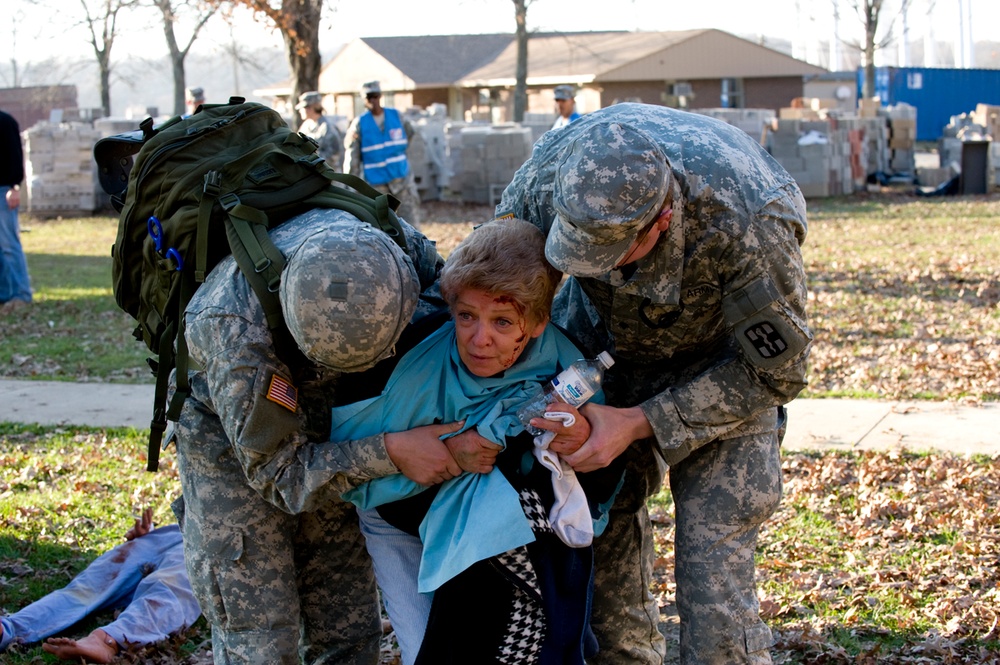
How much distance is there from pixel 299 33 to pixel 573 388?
1703 cm

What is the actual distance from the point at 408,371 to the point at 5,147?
29.1 ft

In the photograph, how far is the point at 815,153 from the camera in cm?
2203

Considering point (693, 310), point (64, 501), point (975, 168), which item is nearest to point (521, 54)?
point (975, 168)

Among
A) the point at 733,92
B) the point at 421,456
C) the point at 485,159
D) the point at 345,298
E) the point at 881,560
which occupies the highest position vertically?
the point at 733,92

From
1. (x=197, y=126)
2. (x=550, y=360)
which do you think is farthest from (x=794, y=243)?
(x=197, y=126)

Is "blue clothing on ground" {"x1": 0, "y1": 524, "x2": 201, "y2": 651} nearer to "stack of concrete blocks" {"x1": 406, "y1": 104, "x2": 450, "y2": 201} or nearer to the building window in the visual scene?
"stack of concrete blocks" {"x1": 406, "y1": 104, "x2": 450, "y2": 201}

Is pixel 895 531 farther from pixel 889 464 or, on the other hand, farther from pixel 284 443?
pixel 284 443

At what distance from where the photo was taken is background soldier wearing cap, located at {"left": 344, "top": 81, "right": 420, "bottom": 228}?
1397cm

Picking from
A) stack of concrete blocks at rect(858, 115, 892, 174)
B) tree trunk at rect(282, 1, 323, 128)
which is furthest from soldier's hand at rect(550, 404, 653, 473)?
stack of concrete blocks at rect(858, 115, 892, 174)

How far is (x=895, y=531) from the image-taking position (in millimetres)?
5156

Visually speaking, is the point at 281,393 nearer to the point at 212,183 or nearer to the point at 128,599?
the point at 212,183

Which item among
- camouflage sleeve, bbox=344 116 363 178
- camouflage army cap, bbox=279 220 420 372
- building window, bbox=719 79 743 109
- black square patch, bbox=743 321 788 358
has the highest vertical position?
building window, bbox=719 79 743 109

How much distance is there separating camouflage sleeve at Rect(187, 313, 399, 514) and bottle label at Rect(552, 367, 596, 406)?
0.48m

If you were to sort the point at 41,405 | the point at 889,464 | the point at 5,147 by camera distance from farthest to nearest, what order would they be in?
the point at 5,147 < the point at 41,405 < the point at 889,464
